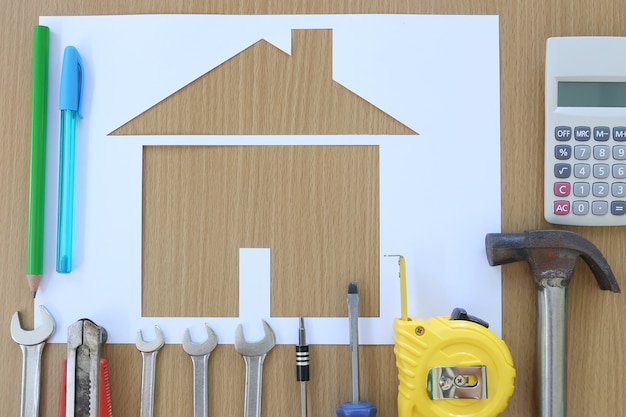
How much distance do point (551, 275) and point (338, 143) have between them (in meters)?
0.24

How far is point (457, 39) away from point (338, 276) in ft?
0.87

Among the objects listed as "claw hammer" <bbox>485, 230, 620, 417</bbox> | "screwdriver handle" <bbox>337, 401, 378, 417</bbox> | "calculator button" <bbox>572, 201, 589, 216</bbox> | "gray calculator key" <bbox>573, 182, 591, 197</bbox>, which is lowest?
"screwdriver handle" <bbox>337, 401, 378, 417</bbox>

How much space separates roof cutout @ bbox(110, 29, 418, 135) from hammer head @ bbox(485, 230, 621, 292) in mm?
→ 143

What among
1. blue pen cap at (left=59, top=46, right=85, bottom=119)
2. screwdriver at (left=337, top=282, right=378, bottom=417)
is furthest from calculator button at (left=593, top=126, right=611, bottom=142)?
blue pen cap at (left=59, top=46, right=85, bottom=119)

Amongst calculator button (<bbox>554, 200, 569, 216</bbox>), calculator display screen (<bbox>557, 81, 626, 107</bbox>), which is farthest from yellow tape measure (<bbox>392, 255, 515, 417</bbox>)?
calculator display screen (<bbox>557, 81, 626, 107</bbox>)

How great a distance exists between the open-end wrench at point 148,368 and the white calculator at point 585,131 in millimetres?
400

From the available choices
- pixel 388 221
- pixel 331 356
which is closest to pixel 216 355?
pixel 331 356

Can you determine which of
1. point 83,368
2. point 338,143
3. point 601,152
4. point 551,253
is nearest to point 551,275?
point 551,253

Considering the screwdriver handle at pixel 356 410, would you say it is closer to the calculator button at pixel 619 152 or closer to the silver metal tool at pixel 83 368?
the silver metal tool at pixel 83 368

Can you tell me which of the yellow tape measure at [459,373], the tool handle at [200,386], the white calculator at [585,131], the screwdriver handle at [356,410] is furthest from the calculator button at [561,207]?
the tool handle at [200,386]

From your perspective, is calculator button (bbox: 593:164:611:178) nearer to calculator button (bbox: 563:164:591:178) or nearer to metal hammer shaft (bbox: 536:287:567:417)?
calculator button (bbox: 563:164:591:178)

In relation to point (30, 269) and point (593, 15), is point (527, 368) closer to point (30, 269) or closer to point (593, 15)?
point (593, 15)

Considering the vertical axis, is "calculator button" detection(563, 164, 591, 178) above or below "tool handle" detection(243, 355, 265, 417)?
above

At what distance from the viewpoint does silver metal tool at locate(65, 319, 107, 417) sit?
57cm
